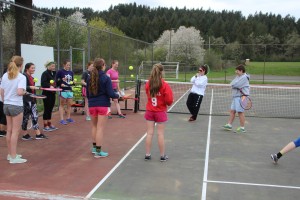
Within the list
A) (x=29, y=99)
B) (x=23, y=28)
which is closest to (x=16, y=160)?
(x=29, y=99)

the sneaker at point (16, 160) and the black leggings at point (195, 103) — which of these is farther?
the black leggings at point (195, 103)

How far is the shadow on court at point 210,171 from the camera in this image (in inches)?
203

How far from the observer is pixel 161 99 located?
21.3 feet

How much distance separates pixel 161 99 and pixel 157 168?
123 cm

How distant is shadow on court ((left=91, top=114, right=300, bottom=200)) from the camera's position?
203 inches

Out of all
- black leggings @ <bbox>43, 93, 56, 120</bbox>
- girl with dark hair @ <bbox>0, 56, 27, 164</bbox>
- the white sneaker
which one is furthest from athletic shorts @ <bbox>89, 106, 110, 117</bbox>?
black leggings @ <bbox>43, 93, 56, 120</bbox>

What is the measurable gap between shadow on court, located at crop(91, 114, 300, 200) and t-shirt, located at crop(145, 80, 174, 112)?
1.02 meters

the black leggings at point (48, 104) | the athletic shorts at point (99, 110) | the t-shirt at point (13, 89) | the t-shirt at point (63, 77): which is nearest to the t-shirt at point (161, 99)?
the athletic shorts at point (99, 110)

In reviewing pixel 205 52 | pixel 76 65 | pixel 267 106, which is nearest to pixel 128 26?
pixel 205 52

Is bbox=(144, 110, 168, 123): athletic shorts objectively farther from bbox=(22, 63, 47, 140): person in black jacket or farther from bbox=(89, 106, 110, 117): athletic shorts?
bbox=(22, 63, 47, 140): person in black jacket

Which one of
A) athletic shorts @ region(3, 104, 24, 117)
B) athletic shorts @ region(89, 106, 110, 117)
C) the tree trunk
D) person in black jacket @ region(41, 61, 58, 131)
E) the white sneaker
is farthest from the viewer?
the tree trunk

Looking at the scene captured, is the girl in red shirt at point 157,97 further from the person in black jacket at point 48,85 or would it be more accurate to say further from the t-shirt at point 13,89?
the person in black jacket at point 48,85

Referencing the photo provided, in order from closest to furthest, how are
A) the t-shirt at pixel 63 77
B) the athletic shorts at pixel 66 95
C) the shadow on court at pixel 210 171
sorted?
the shadow on court at pixel 210 171 → the t-shirt at pixel 63 77 → the athletic shorts at pixel 66 95

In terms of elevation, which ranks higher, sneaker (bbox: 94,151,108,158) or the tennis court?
sneaker (bbox: 94,151,108,158)
